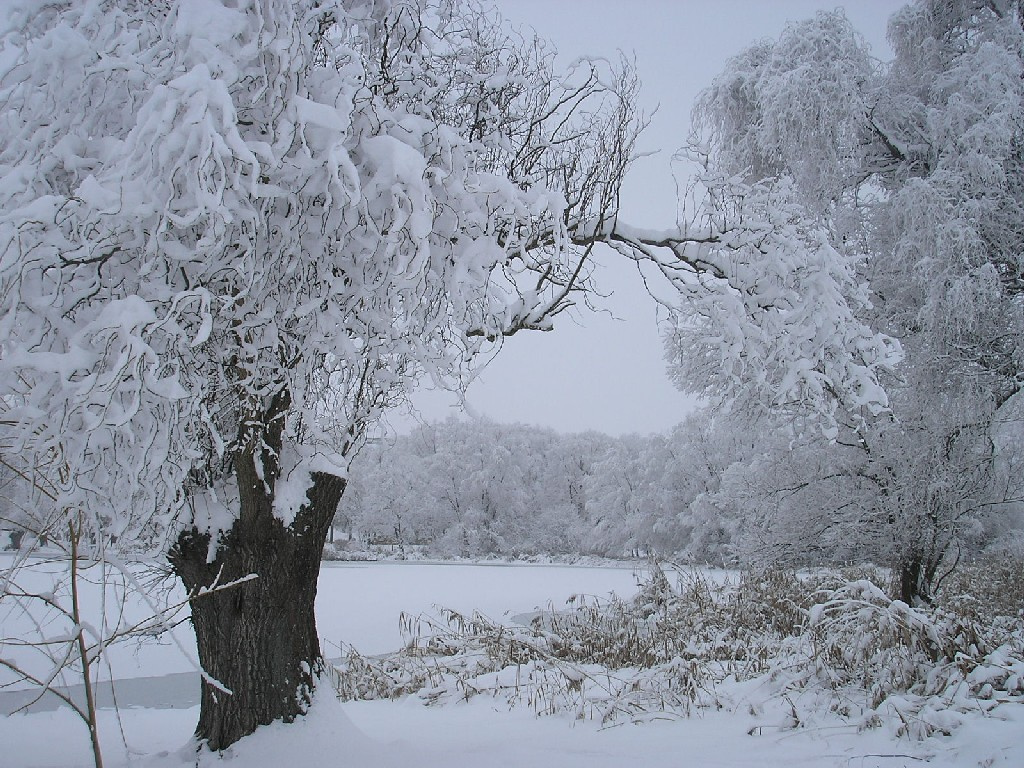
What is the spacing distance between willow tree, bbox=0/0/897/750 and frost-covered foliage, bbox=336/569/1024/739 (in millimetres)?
1604

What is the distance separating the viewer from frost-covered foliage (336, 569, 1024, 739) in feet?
11.7

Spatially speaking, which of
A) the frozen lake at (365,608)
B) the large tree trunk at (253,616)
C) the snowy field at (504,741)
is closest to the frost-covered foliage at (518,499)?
the frozen lake at (365,608)

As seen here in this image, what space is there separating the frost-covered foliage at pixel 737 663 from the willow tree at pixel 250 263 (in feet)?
5.26

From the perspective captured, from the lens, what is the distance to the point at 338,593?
15734 mm

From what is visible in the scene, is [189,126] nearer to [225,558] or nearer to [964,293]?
[225,558]

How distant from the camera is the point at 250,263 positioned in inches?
99.4

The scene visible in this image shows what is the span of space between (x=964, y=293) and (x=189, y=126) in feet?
23.1

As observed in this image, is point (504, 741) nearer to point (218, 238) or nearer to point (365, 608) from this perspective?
point (218, 238)

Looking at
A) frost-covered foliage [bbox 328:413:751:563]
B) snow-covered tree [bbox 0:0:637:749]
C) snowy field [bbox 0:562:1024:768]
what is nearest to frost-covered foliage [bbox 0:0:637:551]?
snow-covered tree [bbox 0:0:637:749]

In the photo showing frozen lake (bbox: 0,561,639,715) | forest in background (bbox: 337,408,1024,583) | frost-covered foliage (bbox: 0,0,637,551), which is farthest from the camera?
forest in background (bbox: 337,408,1024,583)

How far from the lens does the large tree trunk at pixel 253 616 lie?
3.33 m

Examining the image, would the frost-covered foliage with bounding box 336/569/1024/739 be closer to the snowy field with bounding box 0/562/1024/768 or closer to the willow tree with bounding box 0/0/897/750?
the snowy field with bounding box 0/562/1024/768

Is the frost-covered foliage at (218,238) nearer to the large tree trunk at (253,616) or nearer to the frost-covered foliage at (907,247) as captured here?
the large tree trunk at (253,616)

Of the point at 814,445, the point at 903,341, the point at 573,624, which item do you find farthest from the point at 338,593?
the point at 903,341
